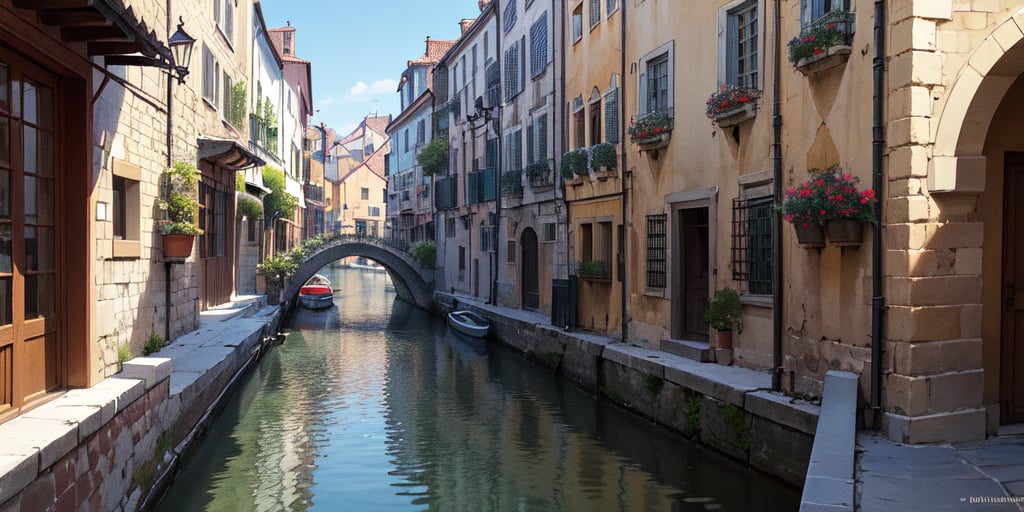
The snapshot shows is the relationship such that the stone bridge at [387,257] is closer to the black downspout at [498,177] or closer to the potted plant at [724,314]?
the black downspout at [498,177]

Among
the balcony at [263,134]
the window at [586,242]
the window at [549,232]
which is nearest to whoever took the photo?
the window at [586,242]

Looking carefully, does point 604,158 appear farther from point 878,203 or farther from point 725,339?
point 878,203

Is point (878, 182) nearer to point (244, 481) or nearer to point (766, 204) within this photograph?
point (766, 204)

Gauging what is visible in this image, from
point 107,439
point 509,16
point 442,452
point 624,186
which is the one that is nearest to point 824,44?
point 442,452

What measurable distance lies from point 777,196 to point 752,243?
122 centimetres

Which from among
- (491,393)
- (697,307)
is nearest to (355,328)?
(491,393)

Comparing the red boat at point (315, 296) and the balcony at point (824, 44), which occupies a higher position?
the balcony at point (824, 44)

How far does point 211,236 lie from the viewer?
55.6 feet

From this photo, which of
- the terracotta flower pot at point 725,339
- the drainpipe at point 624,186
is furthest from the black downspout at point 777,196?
the drainpipe at point 624,186

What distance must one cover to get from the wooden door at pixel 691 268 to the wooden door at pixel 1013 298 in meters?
5.50

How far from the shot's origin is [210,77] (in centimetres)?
1599

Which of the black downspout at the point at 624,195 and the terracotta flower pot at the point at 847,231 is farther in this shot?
the black downspout at the point at 624,195

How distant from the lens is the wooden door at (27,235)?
6.12 meters

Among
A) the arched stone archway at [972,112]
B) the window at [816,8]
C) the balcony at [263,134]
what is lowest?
the arched stone archway at [972,112]
